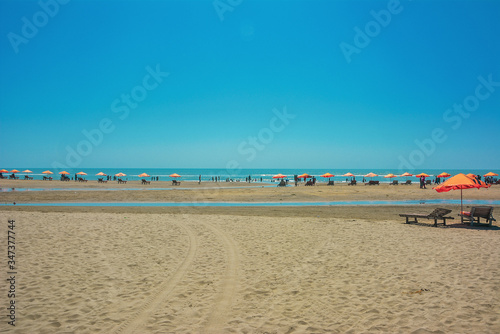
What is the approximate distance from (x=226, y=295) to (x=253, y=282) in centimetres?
85

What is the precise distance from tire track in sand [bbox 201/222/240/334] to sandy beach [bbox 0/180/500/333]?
0.02 metres

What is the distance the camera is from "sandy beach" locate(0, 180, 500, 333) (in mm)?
4641

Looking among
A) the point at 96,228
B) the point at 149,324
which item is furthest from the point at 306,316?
the point at 96,228

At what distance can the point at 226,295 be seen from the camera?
5680mm

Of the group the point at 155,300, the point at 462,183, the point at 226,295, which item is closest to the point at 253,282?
the point at 226,295

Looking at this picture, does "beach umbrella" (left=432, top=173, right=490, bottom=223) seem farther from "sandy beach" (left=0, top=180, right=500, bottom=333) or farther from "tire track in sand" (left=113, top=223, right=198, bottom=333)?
"tire track in sand" (left=113, top=223, right=198, bottom=333)

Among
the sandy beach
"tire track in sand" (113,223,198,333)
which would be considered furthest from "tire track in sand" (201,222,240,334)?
"tire track in sand" (113,223,198,333)

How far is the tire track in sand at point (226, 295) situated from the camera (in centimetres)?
458

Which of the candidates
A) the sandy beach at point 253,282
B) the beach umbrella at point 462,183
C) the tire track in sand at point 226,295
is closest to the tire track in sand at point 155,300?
the sandy beach at point 253,282

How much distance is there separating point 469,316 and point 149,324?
4.89 m

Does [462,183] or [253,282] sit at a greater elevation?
[462,183]

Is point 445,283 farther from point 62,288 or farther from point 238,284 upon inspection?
point 62,288

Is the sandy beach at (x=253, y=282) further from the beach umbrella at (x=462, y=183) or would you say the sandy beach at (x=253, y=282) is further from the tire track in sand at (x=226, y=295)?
the beach umbrella at (x=462, y=183)

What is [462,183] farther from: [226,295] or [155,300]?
[155,300]
